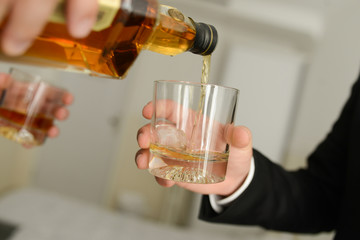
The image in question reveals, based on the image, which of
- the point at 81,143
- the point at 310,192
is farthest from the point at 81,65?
the point at 81,143

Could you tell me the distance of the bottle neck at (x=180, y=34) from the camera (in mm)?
399

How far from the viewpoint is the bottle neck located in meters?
0.40

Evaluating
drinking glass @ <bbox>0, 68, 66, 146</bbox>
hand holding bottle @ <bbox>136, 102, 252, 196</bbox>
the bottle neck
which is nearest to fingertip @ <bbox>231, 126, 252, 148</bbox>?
hand holding bottle @ <bbox>136, 102, 252, 196</bbox>

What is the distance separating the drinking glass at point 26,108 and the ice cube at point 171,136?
14.3 inches

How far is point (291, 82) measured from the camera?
7.65ft

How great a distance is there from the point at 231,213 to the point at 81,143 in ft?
A: 8.16

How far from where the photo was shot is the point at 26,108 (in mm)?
684

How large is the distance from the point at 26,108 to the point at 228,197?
1.55 ft

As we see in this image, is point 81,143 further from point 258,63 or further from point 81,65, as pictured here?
point 81,65

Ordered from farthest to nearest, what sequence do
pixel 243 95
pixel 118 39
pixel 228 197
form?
pixel 243 95 → pixel 228 197 → pixel 118 39

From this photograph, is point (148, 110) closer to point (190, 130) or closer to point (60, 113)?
point (190, 130)

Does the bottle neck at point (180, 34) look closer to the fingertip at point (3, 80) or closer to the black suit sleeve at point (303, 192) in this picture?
the black suit sleeve at point (303, 192)

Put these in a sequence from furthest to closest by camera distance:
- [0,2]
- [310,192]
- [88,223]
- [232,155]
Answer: [88,223]
[310,192]
[232,155]
[0,2]

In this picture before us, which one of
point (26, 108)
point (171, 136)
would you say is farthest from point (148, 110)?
point (26, 108)
